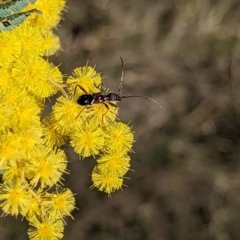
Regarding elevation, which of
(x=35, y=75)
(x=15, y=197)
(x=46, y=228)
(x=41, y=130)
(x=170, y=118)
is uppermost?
(x=35, y=75)

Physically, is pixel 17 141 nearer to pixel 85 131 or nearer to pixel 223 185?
pixel 85 131

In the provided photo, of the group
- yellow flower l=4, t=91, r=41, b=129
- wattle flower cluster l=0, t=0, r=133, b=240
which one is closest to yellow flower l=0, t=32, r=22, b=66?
wattle flower cluster l=0, t=0, r=133, b=240

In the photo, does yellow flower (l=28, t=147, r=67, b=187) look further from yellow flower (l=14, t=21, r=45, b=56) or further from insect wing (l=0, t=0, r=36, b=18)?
insect wing (l=0, t=0, r=36, b=18)

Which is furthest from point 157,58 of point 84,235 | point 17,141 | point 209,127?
point 17,141

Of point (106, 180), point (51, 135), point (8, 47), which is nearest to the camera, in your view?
point (8, 47)

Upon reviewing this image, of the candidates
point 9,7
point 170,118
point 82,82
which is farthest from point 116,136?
point 170,118

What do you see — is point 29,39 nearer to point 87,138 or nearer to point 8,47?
point 8,47
